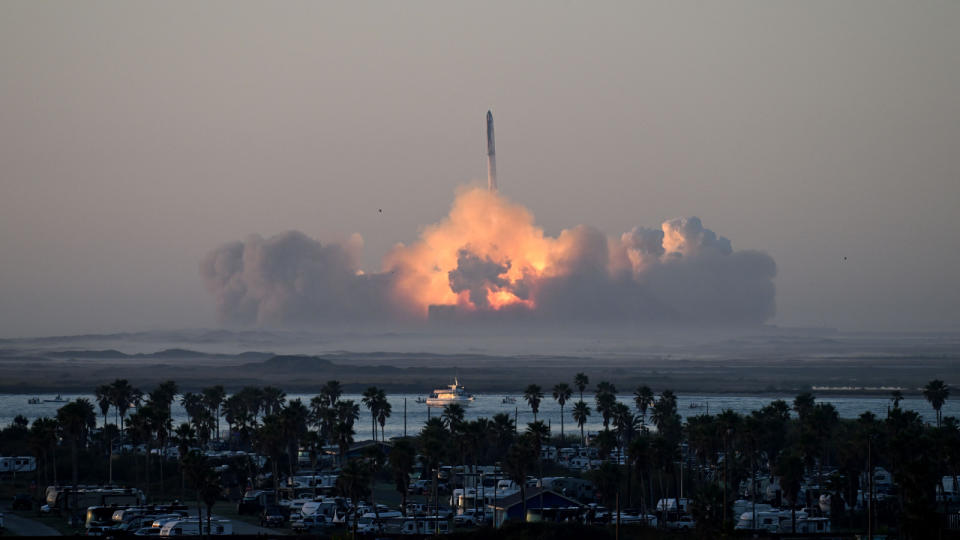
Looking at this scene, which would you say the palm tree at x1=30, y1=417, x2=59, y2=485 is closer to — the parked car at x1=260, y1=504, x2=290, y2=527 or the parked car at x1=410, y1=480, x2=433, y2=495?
the parked car at x1=260, y1=504, x2=290, y2=527

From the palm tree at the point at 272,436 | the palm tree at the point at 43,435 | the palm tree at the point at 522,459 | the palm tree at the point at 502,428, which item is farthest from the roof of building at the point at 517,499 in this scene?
the palm tree at the point at 43,435

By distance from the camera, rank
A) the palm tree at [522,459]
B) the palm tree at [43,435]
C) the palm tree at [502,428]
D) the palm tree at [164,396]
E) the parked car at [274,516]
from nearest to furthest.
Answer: the palm tree at [522,459] → the parked car at [274,516] → the palm tree at [43,435] → the palm tree at [502,428] → the palm tree at [164,396]

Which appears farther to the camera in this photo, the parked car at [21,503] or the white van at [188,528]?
the parked car at [21,503]

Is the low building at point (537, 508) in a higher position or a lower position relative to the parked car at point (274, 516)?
higher

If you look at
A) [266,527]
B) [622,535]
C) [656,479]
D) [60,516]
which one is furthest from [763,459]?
[60,516]

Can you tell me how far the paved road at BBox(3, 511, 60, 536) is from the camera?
256 ft

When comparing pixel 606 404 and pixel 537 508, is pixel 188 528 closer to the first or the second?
pixel 537 508

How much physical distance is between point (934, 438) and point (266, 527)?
A: 52.6m

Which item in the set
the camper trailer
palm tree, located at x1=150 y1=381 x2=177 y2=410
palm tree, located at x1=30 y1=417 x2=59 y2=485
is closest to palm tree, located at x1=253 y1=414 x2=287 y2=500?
palm tree, located at x1=30 y1=417 x2=59 y2=485

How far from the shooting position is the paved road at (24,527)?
3076 inches

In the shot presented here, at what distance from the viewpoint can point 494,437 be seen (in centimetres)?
11956

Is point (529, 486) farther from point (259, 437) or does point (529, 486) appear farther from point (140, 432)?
point (140, 432)

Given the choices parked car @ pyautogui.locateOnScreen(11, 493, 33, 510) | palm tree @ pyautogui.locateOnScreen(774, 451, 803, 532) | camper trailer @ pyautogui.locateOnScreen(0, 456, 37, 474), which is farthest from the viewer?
camper trailer @ pyautogui.locateOnScreen(0, 456, 37, 474)

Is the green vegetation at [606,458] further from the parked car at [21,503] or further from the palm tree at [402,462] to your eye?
the parked car at [21,503]
